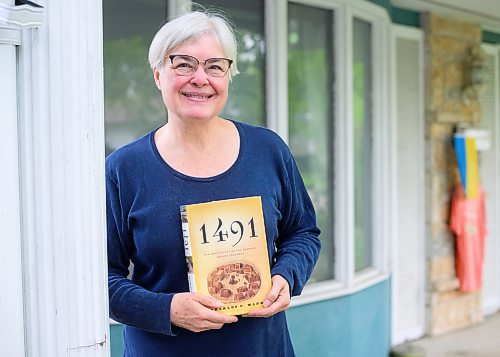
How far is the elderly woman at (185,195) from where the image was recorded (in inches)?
57.7

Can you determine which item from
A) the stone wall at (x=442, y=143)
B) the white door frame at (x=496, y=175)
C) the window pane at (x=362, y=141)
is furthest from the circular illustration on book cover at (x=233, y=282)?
the white door frame at (x=496, y=175)

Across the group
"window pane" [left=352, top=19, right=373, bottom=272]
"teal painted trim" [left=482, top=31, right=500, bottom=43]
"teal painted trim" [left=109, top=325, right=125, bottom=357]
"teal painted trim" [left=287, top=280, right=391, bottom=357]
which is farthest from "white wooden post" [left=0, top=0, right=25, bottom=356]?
"teal painted trim" [left=482, top=31, right=500, bottom=43]

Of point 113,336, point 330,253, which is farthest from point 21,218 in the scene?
point 330,253

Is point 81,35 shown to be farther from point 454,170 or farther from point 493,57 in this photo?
point 493,57

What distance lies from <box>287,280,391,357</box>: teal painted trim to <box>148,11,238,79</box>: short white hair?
2.41m

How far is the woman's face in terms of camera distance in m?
1.46

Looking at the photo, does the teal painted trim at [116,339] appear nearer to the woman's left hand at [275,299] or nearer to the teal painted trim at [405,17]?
the woman's left hand at [275,299]

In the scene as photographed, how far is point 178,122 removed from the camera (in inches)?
61.0

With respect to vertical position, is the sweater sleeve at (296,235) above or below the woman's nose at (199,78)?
below

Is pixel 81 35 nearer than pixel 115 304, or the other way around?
pixel 81 35

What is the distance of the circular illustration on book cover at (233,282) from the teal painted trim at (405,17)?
3701 mm

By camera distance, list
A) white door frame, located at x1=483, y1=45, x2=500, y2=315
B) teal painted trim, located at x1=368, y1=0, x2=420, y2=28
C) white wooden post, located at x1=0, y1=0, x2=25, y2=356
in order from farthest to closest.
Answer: white door frame, located at x1=483, y1=45, x2=500, y2=315 → teal painted trim, located at x1=368, y1=0, x2=420, y2=28 → white wooden post, located at x1=0, y1=0, x2=25, y2=356

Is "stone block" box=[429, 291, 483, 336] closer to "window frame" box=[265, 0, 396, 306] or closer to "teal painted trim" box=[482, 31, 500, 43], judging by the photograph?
"window frame" box=[265, 0, 396, 306]

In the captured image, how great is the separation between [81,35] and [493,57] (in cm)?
549
